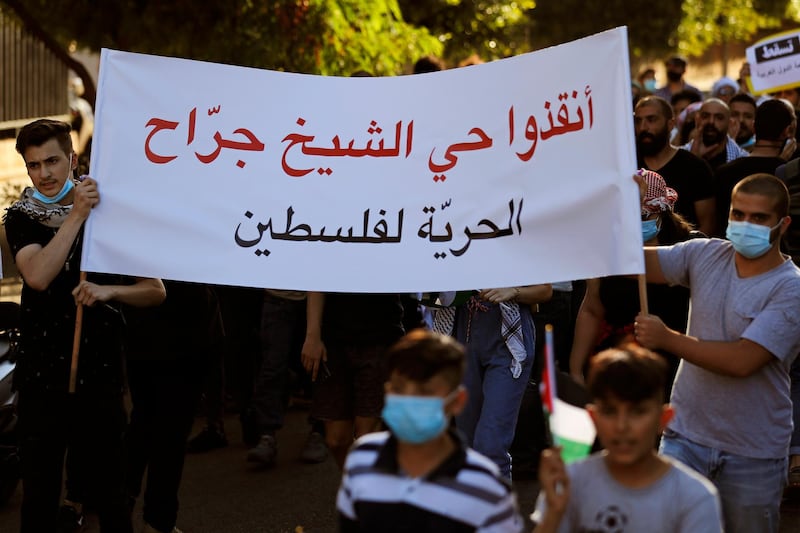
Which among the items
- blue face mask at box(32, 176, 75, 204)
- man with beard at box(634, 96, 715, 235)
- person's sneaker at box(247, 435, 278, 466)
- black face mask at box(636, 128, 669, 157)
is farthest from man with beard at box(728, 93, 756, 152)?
blue face mask at box(32, 176, 75, 204)

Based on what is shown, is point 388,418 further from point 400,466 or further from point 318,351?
point 318,351

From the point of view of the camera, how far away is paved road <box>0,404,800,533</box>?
702 centimetres

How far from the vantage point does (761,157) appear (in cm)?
856

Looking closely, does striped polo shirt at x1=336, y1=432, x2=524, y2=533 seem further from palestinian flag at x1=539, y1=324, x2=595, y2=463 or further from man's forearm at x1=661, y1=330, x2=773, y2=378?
man's forearm at x1=661, y1=330, x2=773, y2=378

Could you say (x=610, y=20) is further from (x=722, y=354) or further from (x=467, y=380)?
(x=722, y=354)

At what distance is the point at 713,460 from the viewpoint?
4.95m

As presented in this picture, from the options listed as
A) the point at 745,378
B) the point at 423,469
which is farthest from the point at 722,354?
the point at 423,469

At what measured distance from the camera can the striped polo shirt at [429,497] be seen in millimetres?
3652

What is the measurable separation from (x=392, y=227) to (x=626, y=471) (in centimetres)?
217

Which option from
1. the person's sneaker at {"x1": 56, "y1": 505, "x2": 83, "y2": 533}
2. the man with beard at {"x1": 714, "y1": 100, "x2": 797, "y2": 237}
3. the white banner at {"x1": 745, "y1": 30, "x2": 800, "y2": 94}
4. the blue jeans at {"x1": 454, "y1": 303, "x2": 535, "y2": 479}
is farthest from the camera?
the white banner at {"x1": 745, "y1": 30, "x2": 800, "y2": 94}

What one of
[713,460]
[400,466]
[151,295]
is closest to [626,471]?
[400,466]

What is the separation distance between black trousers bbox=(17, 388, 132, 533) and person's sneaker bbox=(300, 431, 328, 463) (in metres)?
2.70

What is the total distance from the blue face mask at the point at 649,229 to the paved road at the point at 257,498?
5.87 ft

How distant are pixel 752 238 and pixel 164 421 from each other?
2.97 meters
